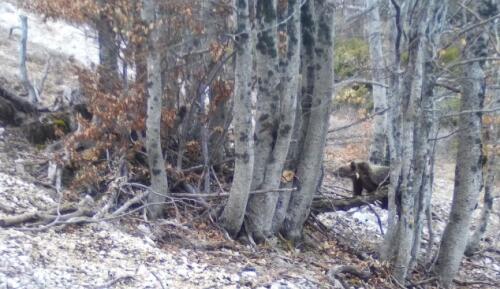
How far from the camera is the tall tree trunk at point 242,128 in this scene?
6.90 m

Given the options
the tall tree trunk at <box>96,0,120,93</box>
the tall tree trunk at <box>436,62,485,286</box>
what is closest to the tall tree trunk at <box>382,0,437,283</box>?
the tall tree trunk at <box>436,62,485,286</box>

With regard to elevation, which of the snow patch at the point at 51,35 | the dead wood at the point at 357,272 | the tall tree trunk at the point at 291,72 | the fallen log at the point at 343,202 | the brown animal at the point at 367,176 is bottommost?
the dead wood at the point at 357,272

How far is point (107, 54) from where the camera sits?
8.64 metres

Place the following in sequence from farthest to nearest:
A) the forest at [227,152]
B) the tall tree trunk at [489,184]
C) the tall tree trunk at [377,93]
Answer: the tall tree trunk at [377,93]
the tall tree trunk at [489,184]
the forest at [227,152]

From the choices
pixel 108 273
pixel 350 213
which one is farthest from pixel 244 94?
pixel 350 213

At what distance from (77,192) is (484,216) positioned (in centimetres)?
627

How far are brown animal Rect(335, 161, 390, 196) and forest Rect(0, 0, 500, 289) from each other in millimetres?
20

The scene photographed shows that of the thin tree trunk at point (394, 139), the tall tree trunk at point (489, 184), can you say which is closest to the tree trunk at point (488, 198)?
the tall tree trunk at point (489, 184)

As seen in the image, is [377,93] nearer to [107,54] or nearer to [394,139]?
[394,139]

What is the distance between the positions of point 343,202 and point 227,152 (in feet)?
5.90

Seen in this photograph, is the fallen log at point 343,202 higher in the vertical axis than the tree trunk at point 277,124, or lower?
lower

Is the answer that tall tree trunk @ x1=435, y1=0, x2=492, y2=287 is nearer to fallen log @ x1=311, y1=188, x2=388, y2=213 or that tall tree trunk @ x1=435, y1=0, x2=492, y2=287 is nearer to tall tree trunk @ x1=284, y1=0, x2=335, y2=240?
fallen log @ x1=311, y1=188, x2=388, y2=213

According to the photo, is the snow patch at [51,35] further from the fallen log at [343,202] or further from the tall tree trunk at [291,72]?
the tall tree trunk at [291,72]

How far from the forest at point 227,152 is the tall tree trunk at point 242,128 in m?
0.02
